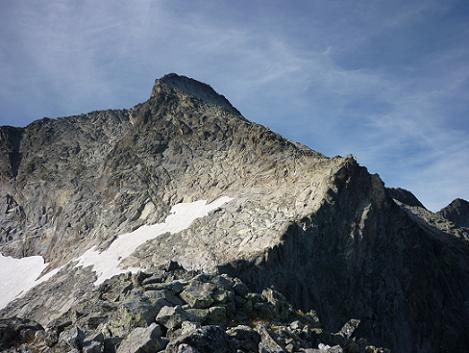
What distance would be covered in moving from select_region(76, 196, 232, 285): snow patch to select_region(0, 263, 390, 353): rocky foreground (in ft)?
78.9

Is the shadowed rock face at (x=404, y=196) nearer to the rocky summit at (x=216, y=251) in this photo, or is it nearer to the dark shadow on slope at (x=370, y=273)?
the rocky summit at (x=216, y=251)

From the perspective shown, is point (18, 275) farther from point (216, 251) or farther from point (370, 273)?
point (370, 273)

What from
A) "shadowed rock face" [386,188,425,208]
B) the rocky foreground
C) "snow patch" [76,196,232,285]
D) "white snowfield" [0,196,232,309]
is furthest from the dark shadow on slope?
"shadowed rock face" [386,188,425,208]

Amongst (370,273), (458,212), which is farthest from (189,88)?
(458,212)

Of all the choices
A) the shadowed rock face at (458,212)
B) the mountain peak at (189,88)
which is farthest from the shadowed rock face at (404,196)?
the mountain peak at (189,88)

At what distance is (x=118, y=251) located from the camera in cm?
4806


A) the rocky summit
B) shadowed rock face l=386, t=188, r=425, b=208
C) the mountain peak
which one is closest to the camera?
the rocky summit

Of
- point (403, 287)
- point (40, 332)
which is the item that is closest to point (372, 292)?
point (403, 287)

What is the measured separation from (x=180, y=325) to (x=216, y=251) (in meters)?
23.9

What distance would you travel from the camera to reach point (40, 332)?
1767cm

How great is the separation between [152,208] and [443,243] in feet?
106

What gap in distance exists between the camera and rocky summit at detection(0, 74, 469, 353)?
17.9 meters

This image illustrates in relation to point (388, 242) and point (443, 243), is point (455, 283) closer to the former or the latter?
point (443, 243)

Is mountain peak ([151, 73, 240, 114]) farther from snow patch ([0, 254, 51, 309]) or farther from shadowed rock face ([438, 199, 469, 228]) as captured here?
shadowed rock face ([438, 199, 469, 228])
